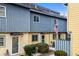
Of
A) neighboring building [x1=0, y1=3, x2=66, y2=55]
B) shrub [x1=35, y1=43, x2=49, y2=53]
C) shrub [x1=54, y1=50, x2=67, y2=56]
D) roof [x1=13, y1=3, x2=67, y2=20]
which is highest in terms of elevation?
roof [x1=13, y1=3, x2=67, y2=20]

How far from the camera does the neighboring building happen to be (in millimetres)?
2422

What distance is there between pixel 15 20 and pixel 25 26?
166mm

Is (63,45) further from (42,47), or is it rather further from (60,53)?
(42,47)

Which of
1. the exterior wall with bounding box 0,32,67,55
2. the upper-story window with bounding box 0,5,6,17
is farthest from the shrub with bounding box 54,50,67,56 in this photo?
the upper-story window with bounding box 0,5,6,17

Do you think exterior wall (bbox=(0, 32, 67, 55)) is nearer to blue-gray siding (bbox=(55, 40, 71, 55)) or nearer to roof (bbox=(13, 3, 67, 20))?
blue-gray siding (bbox=(55, 40, 71, 55))

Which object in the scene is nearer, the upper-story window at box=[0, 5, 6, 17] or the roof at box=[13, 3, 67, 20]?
the upper-story window at box=[0, 5, 6, 17]

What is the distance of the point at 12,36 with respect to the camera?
8.13ft

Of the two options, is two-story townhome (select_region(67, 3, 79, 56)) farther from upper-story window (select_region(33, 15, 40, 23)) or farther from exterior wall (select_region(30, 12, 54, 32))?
upper-story window (select_region(33, 15, 40, 23))

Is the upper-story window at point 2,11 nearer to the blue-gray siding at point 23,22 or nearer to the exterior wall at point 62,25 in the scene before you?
the blue-gray siding at point 23,22

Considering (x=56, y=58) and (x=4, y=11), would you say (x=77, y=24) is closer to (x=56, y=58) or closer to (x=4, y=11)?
(x=56, y=58)

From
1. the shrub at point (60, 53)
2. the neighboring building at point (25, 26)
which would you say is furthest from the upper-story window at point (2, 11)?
the shrub at point (60, 53)

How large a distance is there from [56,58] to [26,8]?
84 centimetres

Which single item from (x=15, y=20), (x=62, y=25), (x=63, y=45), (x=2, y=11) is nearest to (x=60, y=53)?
(x=63, y=45)

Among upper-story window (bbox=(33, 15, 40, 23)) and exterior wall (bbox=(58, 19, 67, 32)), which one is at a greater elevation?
upper-story window (bbox=(33, 15, 40, 23))
